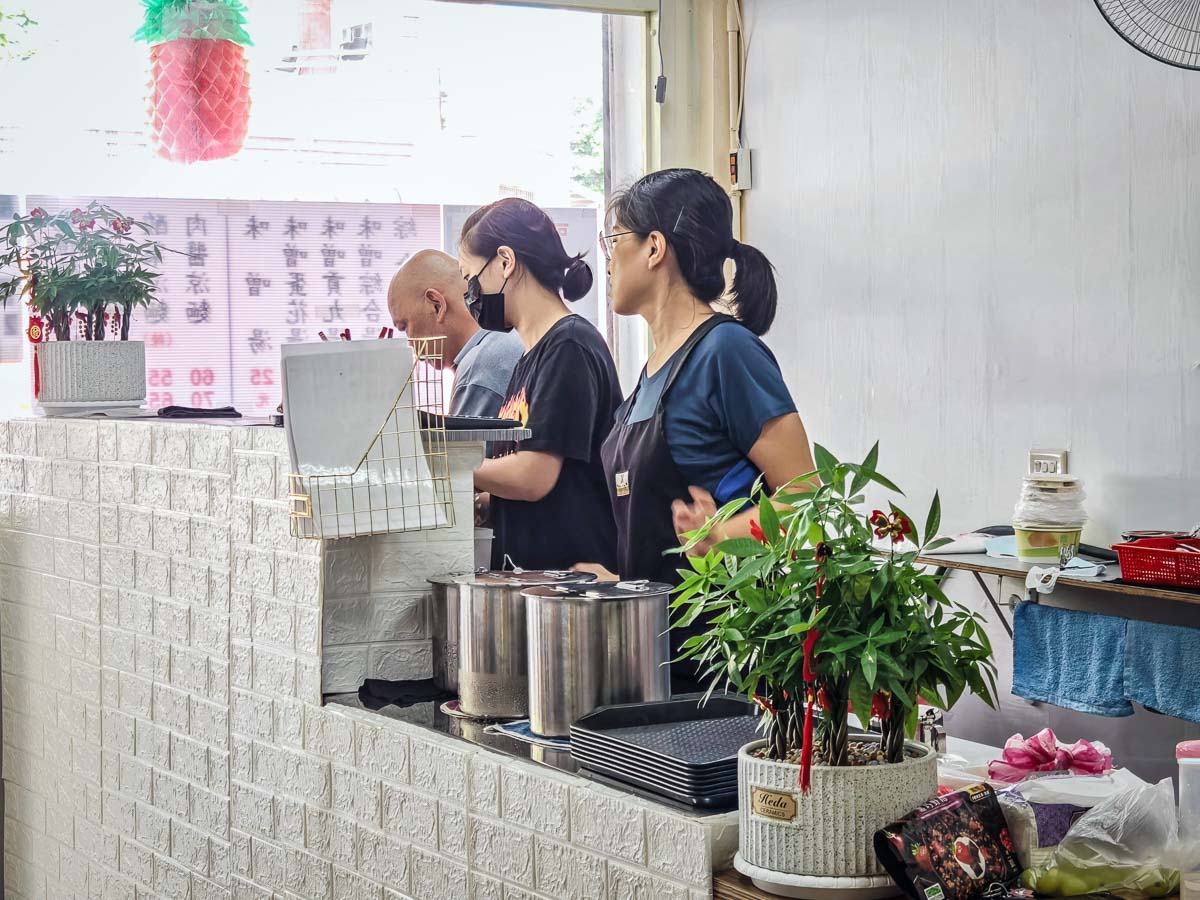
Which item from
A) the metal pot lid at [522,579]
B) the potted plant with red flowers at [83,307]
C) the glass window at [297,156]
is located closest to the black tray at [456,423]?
the metal pot lid at [522,579]

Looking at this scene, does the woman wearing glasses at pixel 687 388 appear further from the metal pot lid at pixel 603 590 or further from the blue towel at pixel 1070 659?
the metal pot lid at pixel 603 590

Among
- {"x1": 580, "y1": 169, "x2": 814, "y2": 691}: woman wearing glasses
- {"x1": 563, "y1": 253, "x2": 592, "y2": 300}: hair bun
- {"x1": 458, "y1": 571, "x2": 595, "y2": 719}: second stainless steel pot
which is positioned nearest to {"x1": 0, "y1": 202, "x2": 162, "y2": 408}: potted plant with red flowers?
{"x1": 563, "y1": 253, "x2": 592, "y2": 300}: hair bun

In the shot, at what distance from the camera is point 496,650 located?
6.53 feet

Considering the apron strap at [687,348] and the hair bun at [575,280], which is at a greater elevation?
the hair bun at [575,280]

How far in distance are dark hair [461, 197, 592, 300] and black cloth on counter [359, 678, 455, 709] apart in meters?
1.60

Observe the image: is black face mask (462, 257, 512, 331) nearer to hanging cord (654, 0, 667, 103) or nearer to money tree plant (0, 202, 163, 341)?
money tree plant (0, 202, 163, 341)

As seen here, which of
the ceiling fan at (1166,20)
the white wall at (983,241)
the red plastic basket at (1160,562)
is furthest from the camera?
the white wall at (983,241)

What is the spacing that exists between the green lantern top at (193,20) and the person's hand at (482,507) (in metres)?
1.94

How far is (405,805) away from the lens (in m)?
1.99

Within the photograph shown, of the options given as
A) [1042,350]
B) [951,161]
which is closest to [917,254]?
[951,161]

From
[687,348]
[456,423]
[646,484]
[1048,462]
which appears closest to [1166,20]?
[687,348]

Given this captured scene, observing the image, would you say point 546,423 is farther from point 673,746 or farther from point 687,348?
point 673,746

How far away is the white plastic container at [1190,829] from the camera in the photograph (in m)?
1.26

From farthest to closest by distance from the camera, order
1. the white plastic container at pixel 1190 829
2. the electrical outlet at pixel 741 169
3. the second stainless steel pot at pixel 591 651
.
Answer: the electrical outlet at pixel 741 169
the second stainless steel pot at pixel 591 651
the white plastic container at pixel 1190 829
